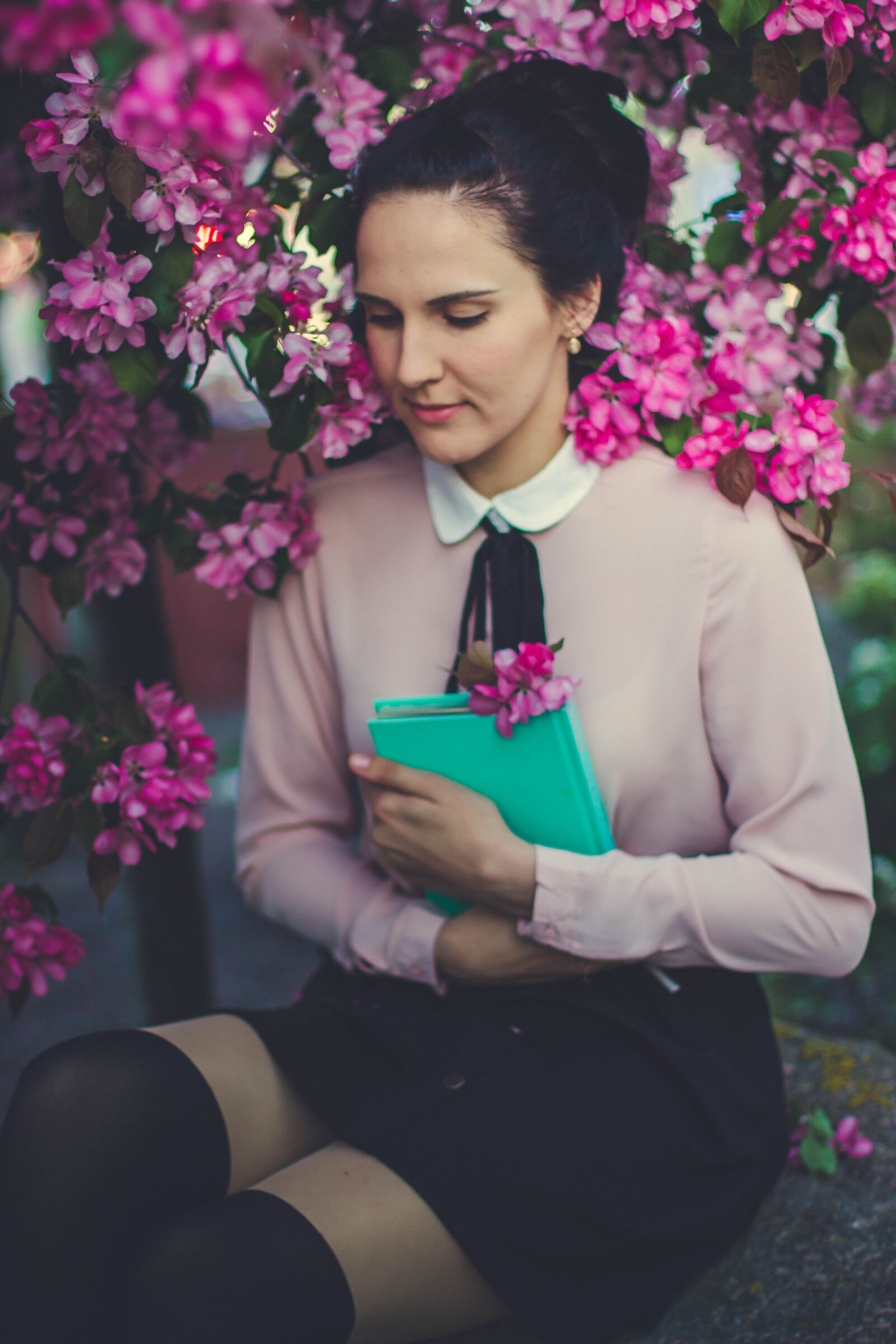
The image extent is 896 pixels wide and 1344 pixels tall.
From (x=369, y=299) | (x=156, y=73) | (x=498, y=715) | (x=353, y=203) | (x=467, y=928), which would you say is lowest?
(x=467, y=928)

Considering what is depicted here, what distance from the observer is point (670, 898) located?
5.07 ft

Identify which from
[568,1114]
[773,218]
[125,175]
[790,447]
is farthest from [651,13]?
[568,1114]

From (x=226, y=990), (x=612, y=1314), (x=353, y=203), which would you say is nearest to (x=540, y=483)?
(x=353, y=203)

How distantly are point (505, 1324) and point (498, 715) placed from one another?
86 centimetres

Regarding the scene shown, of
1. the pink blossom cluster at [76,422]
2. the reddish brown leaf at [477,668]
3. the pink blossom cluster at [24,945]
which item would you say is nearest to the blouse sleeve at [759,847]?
the reddish brown leaf at [477,668]

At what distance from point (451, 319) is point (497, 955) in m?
0.87

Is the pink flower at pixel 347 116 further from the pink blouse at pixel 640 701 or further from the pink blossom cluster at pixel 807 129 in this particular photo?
the pink blossom cluster at pixel 807 129

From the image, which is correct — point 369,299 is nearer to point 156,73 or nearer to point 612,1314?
point 156,73

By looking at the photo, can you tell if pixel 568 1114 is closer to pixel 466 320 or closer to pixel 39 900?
pixel 39 900

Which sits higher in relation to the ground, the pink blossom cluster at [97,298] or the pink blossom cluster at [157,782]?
the pink blossom cluster at [97,298]

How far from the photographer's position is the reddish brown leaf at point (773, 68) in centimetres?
149

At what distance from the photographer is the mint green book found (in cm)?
153

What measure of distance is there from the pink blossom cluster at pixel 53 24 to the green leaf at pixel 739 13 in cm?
110

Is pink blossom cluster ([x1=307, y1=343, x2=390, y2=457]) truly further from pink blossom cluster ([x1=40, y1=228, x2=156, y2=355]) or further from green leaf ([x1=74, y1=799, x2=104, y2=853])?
green leaf ([x1=74, y1=799, x2=104, y2=853])
